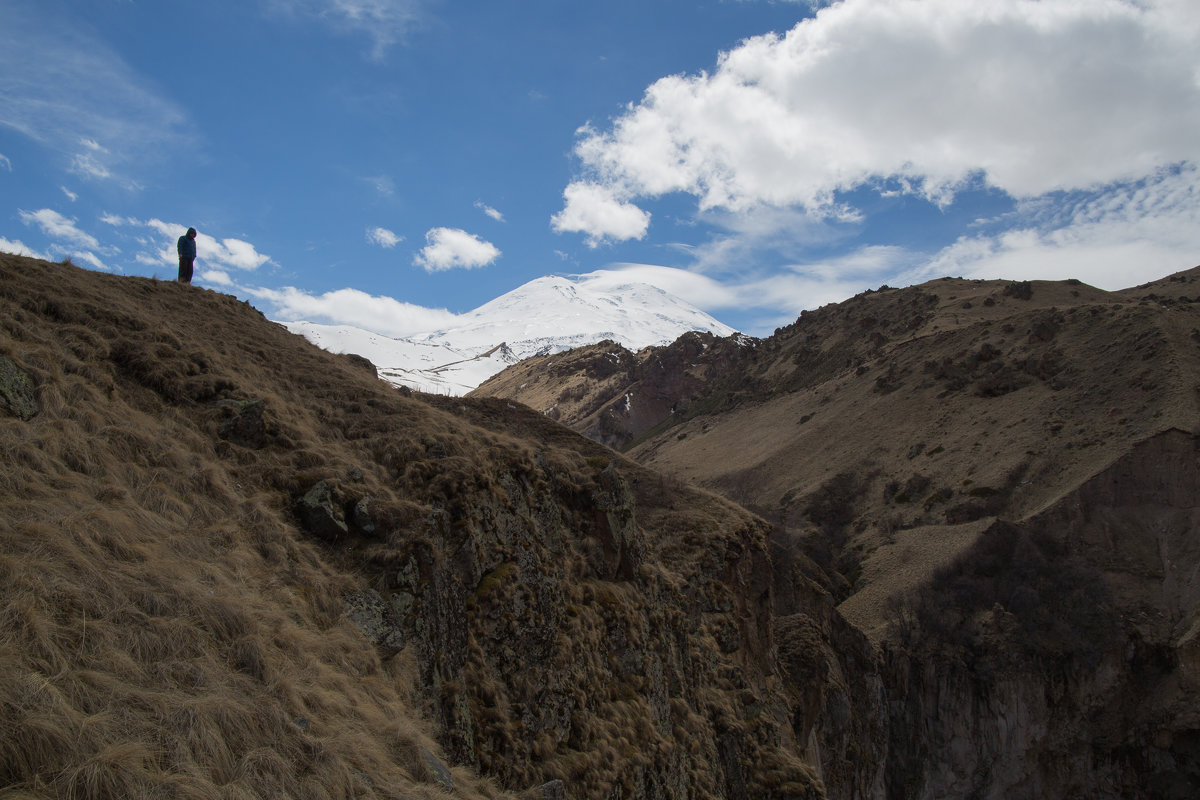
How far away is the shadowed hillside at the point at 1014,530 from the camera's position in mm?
36281

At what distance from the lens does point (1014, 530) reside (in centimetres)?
4275

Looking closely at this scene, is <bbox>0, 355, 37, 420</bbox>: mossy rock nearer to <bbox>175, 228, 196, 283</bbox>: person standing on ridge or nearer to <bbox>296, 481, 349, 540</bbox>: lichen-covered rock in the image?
<bbox>296, 481, 349, 540</bbox>: lichen-covered rock

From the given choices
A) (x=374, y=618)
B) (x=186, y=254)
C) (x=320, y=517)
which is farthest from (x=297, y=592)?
(x=186, y=254)

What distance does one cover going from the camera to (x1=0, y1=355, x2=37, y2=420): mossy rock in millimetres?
8828

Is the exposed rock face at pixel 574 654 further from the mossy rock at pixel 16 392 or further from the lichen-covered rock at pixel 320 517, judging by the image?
the mossy rock at pixel 16 392

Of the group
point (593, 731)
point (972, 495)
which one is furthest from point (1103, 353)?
point (593, 731)

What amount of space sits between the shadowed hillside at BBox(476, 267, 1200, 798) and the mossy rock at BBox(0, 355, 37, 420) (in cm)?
2652

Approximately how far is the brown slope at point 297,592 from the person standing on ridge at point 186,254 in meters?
1.08

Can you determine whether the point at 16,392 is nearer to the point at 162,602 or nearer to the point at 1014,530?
the point at 162,602

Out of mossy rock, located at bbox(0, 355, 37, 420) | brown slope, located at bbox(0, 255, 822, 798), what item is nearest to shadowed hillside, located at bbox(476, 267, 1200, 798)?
brown slope, located at bbox(0, 255, 822, 798)

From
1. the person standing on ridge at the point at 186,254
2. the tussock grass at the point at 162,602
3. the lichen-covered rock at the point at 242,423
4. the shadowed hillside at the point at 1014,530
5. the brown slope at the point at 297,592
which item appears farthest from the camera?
the shadowed hillside at the point at 1014,530

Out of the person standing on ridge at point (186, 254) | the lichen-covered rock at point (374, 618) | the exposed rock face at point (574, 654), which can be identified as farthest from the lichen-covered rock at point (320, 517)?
the person standing on ridge at point (186, 254)

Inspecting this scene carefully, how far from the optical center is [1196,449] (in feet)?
139

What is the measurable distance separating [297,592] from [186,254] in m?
13.0
